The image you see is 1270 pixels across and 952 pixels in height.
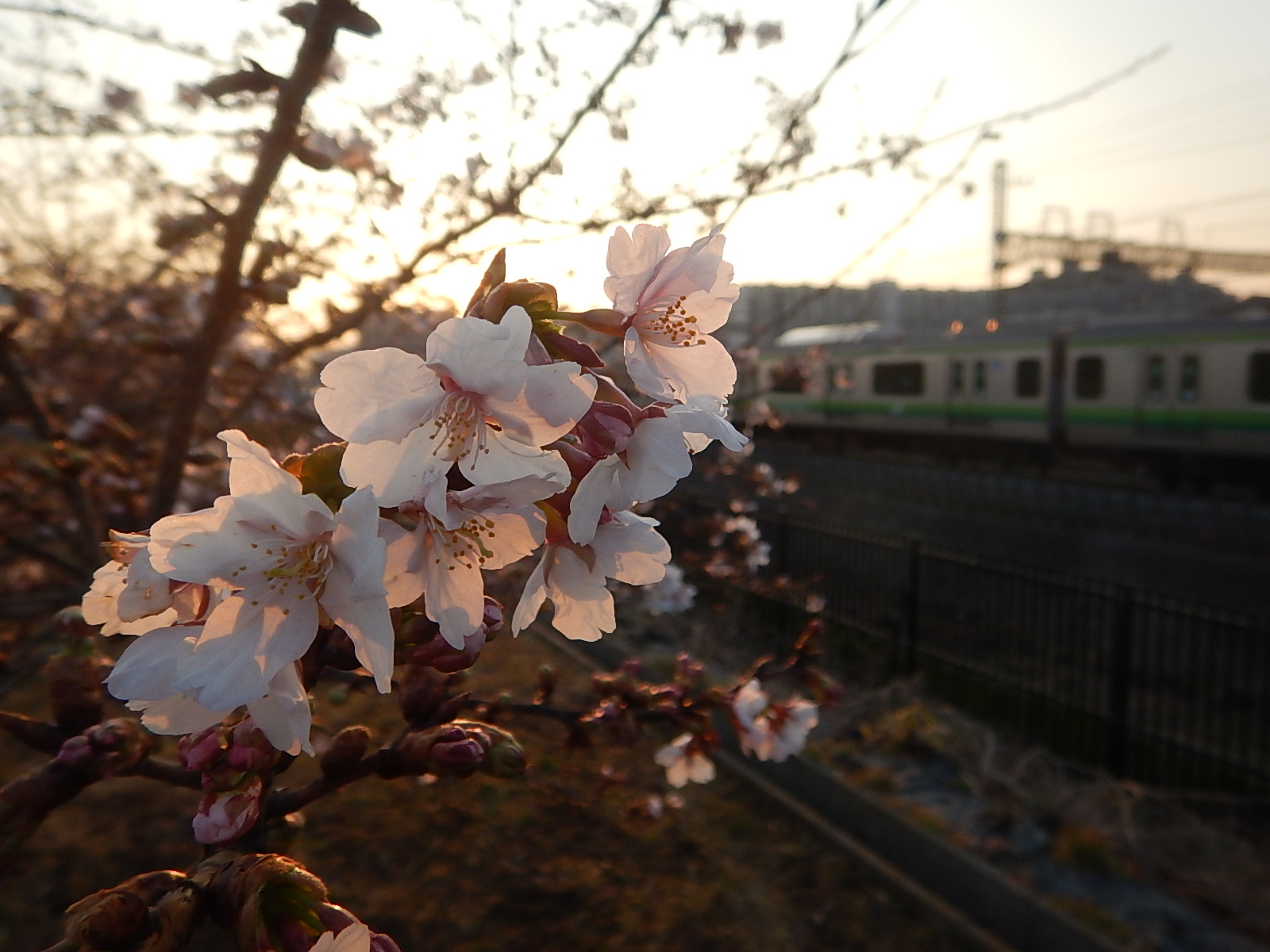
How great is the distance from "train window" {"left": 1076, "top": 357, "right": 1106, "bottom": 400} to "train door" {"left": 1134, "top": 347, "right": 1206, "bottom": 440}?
2.54 ft

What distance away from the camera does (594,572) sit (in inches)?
38.9

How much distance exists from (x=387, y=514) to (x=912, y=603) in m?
7.34

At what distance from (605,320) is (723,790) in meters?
3.62

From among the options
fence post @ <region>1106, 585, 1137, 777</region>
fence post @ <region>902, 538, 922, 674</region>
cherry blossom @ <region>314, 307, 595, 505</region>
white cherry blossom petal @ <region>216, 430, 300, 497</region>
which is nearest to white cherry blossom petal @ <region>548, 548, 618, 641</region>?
cherry blossom @ <region>314, 307, 595, 505</region>

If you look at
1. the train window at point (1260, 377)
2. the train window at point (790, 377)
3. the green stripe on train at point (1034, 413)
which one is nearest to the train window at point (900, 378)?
the green stripe on train at point (1034, 413)

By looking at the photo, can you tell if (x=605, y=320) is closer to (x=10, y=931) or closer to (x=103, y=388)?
(x=10, y=931)

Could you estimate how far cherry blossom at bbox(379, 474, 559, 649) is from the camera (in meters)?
0.82

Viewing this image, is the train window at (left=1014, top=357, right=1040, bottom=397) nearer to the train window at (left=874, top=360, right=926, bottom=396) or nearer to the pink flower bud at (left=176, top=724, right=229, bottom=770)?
the train window at (left=874, top=360, right=926, bottom=396)

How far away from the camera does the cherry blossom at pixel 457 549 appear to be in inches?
32.4

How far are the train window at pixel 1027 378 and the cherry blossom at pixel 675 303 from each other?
18.1 meters

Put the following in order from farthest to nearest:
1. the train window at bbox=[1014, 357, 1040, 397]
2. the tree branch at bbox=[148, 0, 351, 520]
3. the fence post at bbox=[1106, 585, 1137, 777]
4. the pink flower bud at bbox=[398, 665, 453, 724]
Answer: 1. the train window at bbox=[1014, 357, 1040, 397]
2. the fence post at bbox=[1106, 585, 1137, 777]
3. the tree branch at bbox=[148, 0, 351, 520]
4. the pink flower bud at bbox=[398, 665, 453, 724]

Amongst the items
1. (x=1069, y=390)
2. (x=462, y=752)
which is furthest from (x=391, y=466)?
(x=1069, y=390)

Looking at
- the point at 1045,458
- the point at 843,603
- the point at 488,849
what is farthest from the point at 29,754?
the point at 1045,458

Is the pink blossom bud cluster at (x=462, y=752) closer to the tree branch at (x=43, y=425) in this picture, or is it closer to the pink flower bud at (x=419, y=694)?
the pink flower bud at (x=419, y=694)
